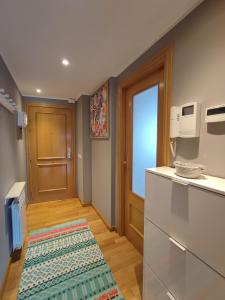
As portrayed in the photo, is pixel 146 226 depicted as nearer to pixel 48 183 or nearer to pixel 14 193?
pixel 14 193

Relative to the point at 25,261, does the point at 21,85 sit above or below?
above

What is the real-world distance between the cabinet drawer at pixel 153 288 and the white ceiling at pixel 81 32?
1967 millimetres

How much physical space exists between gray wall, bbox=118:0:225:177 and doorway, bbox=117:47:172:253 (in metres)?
0.13

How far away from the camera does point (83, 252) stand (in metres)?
1.94

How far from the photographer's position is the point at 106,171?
2.49 m

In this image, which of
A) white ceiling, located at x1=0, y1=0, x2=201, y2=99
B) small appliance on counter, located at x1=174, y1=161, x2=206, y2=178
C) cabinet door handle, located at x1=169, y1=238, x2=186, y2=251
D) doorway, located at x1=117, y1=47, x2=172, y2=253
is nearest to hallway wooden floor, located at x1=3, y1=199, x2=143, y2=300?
doorway, located at x1=117, y1=47, x2=172, y2=253

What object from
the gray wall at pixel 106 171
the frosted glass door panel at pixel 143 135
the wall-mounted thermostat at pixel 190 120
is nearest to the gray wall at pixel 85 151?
the gray wall at pixel 106 171

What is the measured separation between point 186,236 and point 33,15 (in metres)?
1.82

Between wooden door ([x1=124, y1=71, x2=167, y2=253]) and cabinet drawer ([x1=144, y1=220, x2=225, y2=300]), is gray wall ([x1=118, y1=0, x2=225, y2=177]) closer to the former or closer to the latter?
wooden door ([x1=124, y1=71, x2=167, y2=253])

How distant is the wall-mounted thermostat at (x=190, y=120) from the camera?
41.8 inches

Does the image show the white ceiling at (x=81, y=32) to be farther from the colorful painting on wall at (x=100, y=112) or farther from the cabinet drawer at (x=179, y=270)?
the cabinet drawer at (x=179, y=270)

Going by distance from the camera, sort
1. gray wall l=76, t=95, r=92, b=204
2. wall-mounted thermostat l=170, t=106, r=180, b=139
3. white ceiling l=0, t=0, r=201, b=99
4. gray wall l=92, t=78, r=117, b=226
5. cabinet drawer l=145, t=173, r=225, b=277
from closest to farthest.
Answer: cabinet drawer l=145, t=173, r=225, b=277
white ceiling l=0, t=0, r=201, b=99
wall-mounted thermostat l=170, t=106, r=180, b=139
gray wall l=92, t=78, r=117, b=226
gray wall l=76, t=95, r=92, b=204

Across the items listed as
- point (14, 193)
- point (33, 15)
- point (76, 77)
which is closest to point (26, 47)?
point (33, 15)

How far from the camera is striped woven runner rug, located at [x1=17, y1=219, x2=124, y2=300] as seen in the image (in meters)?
1.42
